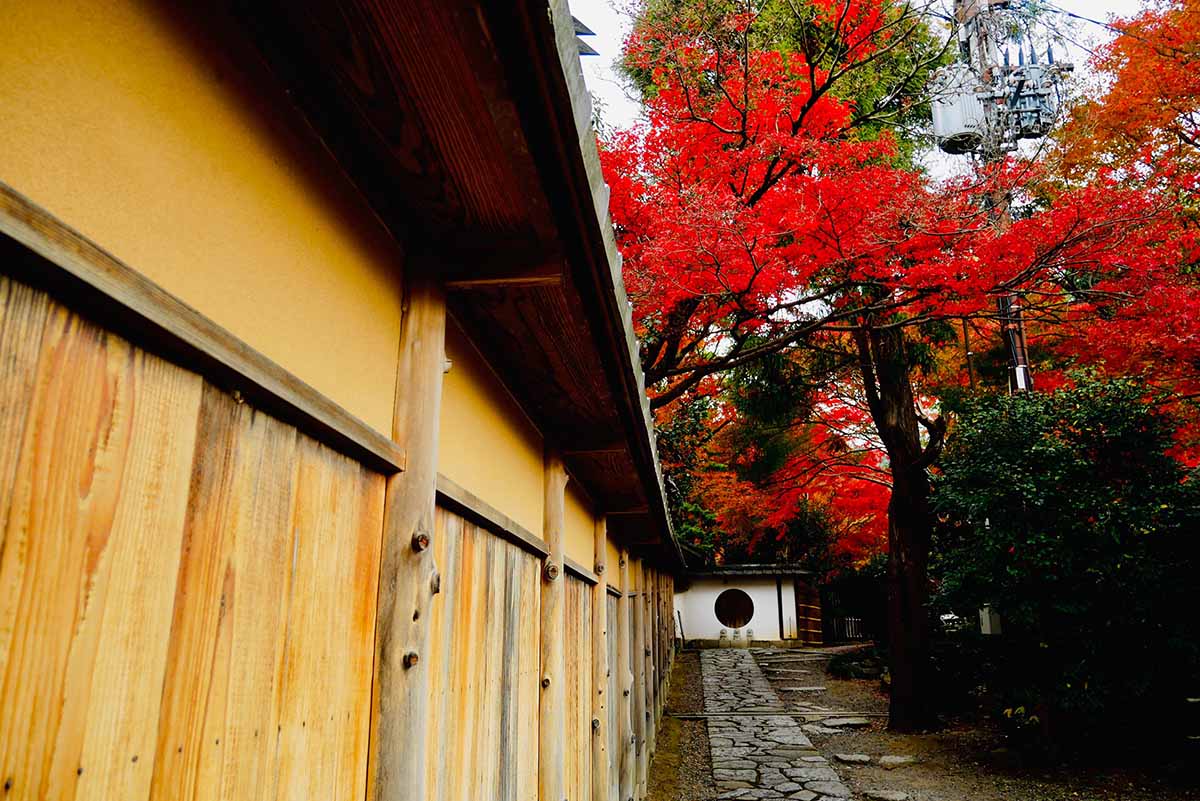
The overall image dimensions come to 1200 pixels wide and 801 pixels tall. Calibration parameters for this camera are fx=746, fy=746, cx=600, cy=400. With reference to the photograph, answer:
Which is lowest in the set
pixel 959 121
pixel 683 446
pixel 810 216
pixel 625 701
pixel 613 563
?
pixel 625 701

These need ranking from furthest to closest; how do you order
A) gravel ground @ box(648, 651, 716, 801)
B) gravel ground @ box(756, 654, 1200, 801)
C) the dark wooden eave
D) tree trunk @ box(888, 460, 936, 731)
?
tree trunk @ box(888, 460, 936, 731) < gravel ground @ box(648, 651, 716, 801) < gravel ground @ box(756, 654, 1200, 801) < the dark wooden eave

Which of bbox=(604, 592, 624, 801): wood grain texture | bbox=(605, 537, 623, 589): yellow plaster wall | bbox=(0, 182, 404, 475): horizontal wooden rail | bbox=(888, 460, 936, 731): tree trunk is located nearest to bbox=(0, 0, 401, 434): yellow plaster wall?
bbox=(0, 182, 404, 475): horizontal wooden rail

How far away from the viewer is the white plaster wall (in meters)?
29.0

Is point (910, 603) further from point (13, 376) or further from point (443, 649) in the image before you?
point (13, 376)

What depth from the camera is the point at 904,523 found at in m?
13.3

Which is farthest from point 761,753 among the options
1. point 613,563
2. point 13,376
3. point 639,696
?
point 13,376

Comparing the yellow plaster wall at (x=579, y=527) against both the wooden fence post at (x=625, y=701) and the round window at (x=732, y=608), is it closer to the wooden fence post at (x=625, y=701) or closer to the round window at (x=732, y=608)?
the wooden fence post at (x=625, y=701)

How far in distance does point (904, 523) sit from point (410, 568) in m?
12.8

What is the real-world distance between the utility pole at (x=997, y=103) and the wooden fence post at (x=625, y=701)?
20.4ft

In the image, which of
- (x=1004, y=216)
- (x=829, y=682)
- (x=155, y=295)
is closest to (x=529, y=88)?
(x=155, y=295)

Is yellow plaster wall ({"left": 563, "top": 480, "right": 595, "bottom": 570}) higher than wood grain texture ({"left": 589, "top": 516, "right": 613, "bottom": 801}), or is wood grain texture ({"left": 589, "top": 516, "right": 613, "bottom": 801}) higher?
yellow plaster wall ({"left": 563, "top": 480, "right": 595, "bottom": 570})

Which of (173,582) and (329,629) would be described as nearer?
(173,582)

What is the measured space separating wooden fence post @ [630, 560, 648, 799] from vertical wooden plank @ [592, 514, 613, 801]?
304 cm

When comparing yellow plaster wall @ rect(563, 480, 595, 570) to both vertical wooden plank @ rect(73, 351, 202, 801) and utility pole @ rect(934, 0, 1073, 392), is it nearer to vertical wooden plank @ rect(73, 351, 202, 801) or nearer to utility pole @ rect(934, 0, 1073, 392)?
vertical wooden plank @ rect(73, 351, 202, 801)
